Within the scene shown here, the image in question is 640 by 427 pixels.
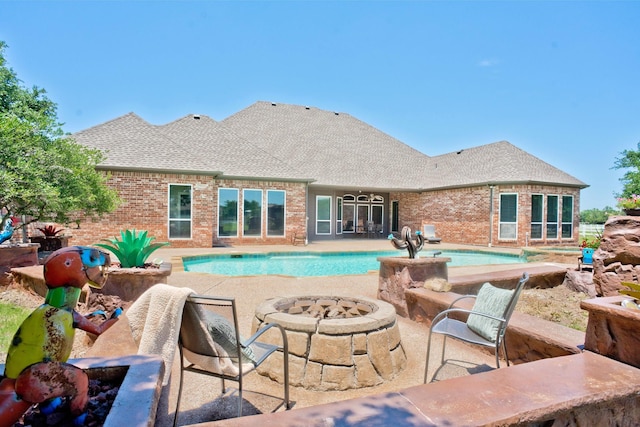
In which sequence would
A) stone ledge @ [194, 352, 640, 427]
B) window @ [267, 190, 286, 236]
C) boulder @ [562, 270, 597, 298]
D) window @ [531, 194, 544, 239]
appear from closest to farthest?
stone ledge @ [194, 352, 640, 427]
boulder @ [562, 270, 597, 298]
window @ [267, 190, 286, 236]
window @ [531, 194, 544, 239]

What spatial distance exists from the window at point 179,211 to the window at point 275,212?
3.53m

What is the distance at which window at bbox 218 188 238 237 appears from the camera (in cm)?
1539

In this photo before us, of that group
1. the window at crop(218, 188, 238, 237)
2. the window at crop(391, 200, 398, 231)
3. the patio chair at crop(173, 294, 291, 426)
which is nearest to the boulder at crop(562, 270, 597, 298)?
the patio chair at crop(173, 294, 291, 426)

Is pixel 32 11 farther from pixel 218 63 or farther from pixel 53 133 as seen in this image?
pixel 218 63

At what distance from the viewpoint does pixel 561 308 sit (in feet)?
18.4

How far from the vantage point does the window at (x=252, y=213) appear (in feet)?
51.5

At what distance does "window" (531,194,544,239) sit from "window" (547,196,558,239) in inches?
21.0

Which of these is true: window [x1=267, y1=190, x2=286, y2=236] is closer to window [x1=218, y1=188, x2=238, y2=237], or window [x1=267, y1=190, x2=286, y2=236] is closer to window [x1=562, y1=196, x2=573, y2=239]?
window [x1=218, y1=188, x2=238, y2=237]

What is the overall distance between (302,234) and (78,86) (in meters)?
10.6

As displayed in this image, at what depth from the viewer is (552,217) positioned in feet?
55.8

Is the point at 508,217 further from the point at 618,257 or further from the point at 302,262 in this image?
the point at 618,257

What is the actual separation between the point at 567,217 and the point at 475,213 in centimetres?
444

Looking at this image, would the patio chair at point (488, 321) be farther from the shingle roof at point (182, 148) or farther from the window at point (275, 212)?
the window at point (275, 212)

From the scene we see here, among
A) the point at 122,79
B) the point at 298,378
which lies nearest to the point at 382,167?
the point at 122,79
